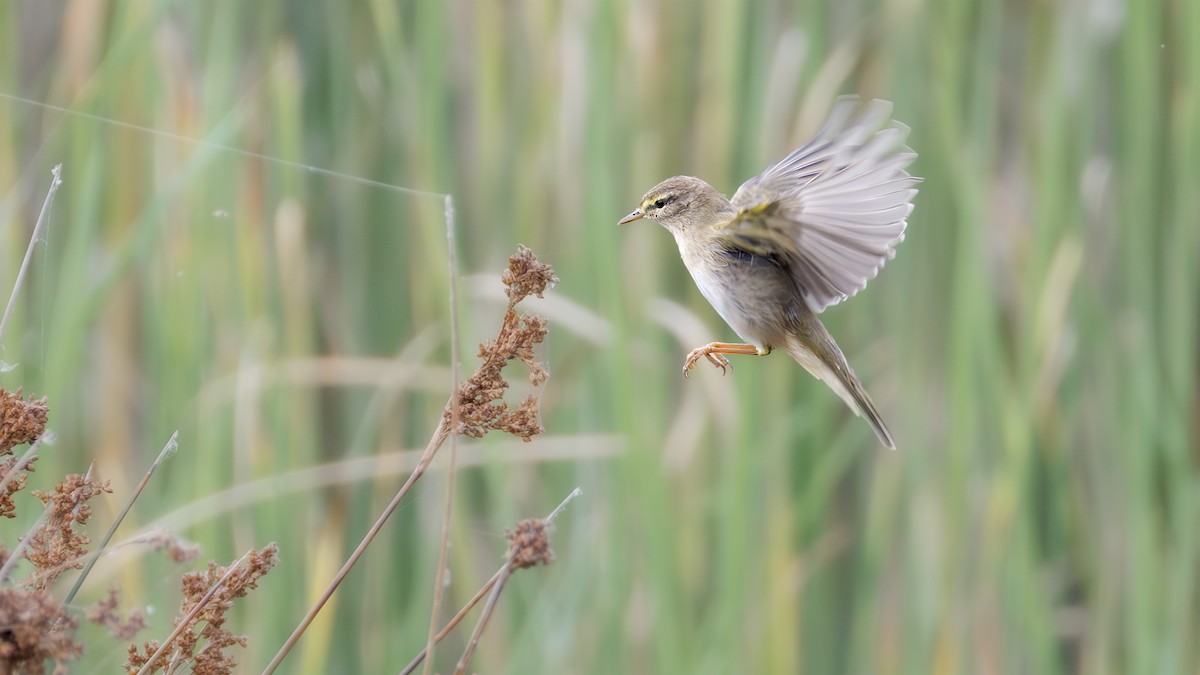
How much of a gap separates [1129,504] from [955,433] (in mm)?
213

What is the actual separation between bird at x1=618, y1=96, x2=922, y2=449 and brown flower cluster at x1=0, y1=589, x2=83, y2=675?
337 mm

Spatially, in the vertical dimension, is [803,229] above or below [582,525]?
above

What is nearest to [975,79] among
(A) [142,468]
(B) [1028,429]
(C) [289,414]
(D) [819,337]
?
(B) [1028,429]

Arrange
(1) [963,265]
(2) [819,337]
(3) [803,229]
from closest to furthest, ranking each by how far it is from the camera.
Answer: (3) [803,229] → (2) [819,337] → (1) [963,265]

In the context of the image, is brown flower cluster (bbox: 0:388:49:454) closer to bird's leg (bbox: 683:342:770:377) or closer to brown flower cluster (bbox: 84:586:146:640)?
brown flower cluster (bbox: 84:586:146:640)

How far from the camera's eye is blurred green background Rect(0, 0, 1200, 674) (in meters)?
1.21

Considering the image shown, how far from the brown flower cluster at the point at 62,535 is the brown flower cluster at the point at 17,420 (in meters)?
0.02

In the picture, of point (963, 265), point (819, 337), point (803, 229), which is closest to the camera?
point (803, 229)

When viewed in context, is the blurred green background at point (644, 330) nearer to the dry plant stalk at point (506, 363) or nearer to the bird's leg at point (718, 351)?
the bird's leg at point (718, 351)

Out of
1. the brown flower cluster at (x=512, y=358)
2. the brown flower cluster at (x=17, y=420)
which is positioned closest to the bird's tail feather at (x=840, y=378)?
the brown flower cluster at (x=512, y=358)

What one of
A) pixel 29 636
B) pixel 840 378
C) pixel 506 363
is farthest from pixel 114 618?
pixel 840 378

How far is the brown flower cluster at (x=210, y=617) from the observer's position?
14.6 inches

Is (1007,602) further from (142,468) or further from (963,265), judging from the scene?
(142,468)

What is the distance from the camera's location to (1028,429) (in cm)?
122
